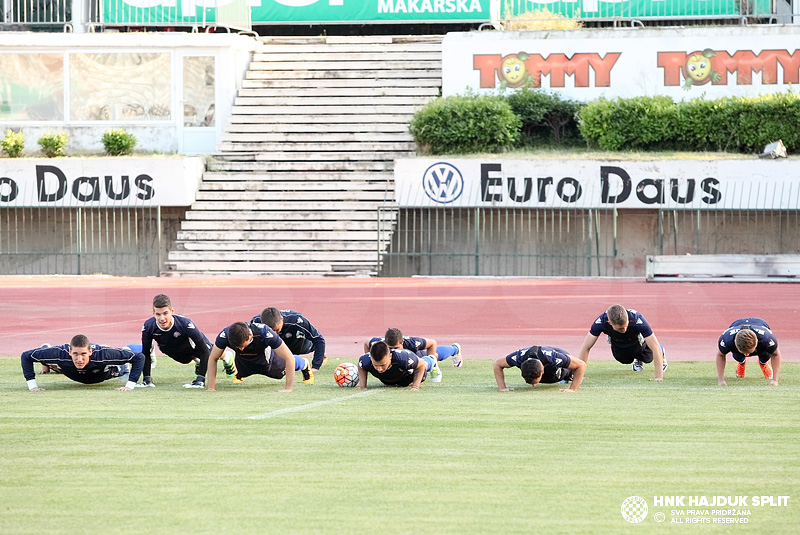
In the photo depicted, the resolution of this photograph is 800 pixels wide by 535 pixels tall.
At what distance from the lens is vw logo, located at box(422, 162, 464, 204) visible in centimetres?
2873

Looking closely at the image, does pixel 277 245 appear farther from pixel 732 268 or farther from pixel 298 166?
pixel 732 268

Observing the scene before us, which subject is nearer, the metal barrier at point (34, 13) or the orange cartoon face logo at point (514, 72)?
the orange cartoon face logo at point (514, 72)

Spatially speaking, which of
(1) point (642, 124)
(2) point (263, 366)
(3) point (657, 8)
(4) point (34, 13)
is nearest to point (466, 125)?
(1) point (642, 124)

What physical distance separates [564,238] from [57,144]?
14.0m

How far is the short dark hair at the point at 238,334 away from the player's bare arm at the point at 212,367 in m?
0.34

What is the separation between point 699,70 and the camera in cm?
3145

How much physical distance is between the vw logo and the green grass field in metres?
17.1

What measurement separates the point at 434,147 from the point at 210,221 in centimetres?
619

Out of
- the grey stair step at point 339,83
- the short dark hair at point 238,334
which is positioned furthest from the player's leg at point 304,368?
the grey stair step at point 339,83

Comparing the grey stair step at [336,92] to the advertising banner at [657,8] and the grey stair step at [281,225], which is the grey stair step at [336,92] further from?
the grey stair step at [281,225]

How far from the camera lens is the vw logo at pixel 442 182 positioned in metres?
28.7

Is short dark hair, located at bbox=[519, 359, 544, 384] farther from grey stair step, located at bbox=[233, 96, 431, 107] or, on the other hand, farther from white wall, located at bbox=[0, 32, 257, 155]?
white wall, located at bbox=[0, 32, 257, 155]

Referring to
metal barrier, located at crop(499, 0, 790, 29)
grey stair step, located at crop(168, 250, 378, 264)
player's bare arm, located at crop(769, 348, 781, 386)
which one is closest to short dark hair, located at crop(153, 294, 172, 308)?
player's bare arm, located at crop(769, 348, 781, 386)

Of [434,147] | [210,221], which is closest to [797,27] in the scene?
[434,147]
